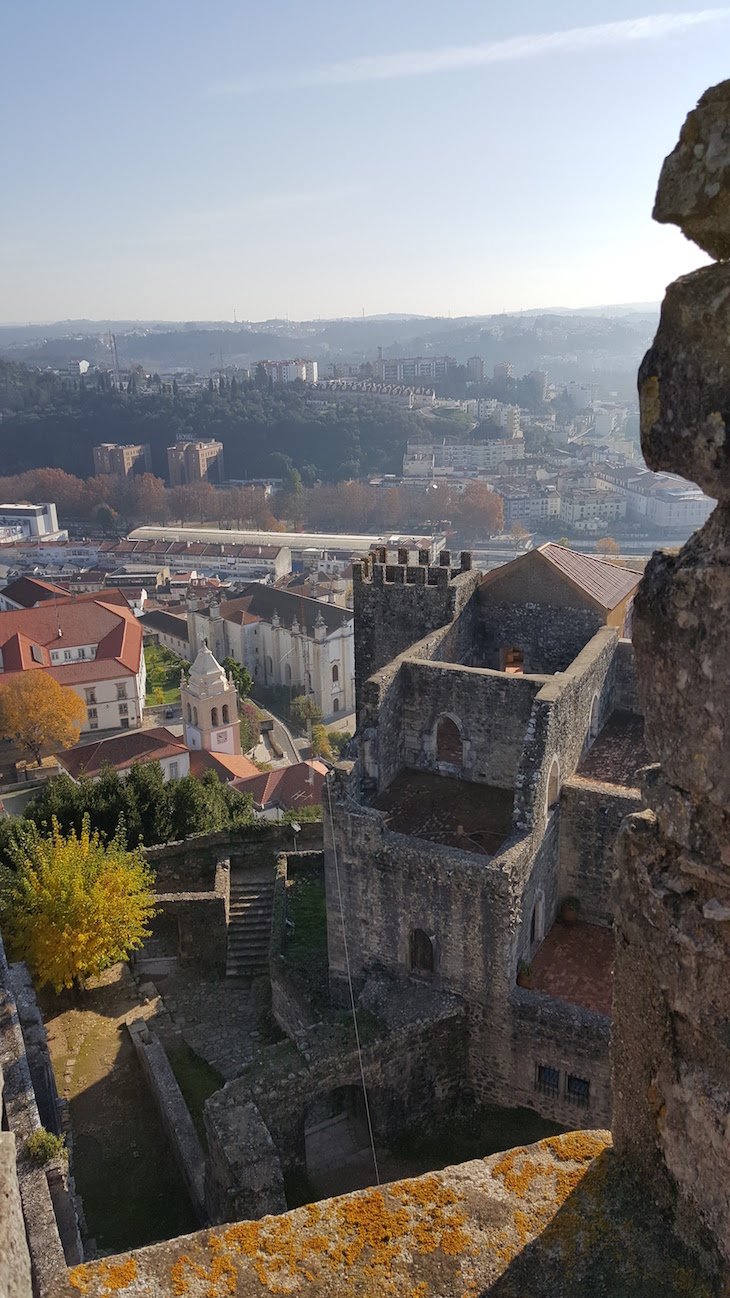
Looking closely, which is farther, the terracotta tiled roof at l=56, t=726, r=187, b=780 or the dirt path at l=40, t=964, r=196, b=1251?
the terracotta tiled roof at l=56, t=726, r=187, b=780

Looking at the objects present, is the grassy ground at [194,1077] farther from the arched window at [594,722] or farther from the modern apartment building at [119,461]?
the modern apartment building at [119,461]

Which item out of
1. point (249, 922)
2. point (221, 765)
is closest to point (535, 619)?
point (249, 922)

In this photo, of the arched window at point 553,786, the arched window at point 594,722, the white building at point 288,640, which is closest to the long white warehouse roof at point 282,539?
the white building at point 288,640

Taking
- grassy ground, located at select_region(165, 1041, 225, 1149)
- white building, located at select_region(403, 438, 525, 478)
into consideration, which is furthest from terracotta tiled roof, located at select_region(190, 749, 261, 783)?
white building, located at select_region(403, 438, 525, 478)

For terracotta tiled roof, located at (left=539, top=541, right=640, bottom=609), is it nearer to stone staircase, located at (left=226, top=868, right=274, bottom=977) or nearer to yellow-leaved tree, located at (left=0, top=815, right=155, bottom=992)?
stone staircase, located at (left=226, top=868, right=274, bottom=977)

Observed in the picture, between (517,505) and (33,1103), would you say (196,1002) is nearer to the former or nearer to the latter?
(33,1103)

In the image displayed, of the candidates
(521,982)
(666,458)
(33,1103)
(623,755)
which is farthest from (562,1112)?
(666,458)

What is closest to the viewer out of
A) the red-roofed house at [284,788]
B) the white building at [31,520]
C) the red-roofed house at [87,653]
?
the red-roofed house at [284,788]
